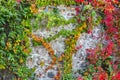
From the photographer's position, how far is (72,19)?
22.8 feet

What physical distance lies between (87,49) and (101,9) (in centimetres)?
96

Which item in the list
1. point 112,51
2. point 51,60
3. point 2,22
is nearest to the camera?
point 2,22

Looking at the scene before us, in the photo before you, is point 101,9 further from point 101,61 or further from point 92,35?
point 101,61

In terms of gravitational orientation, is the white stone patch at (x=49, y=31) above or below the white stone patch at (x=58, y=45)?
above

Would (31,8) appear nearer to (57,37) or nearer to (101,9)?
(57,37)

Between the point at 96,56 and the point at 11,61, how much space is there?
1866mm

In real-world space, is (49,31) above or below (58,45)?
→ above

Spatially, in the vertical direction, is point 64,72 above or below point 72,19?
below

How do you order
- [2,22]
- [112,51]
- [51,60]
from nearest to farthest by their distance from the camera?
[2,22]
[51,60]
[112,51]

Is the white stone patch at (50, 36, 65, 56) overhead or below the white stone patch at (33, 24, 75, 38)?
below

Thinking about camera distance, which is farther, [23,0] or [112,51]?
[112,51]

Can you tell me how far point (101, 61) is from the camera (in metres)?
7.13

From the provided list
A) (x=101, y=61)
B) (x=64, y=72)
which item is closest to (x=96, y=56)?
(x=101, y=61)

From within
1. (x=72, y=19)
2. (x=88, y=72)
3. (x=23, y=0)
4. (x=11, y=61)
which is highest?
(x=23, y=0)
